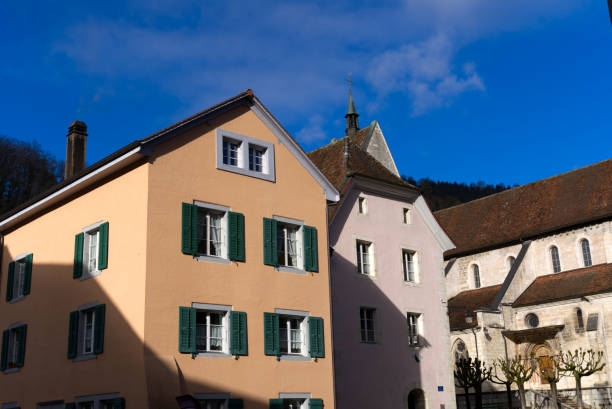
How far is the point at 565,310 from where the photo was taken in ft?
121

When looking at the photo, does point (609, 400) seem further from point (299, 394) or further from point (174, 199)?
point (174, 199)

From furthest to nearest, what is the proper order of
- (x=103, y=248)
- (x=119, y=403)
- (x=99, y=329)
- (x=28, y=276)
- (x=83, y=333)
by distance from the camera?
(x=28, y=276) → (x=83, y=333) → (x=103, y=248) → (x=99, y=329) → (x=119, y=403)

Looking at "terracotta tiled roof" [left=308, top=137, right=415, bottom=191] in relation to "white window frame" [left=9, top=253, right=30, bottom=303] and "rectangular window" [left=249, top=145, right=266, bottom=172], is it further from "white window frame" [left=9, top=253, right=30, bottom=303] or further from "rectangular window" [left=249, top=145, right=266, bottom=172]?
"white window frame" [left=9, top=253, right=30, bottom=303]

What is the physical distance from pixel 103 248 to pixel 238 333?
12.8 feet

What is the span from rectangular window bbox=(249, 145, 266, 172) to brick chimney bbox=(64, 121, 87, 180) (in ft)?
26.6

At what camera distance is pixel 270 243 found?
18.2 metres

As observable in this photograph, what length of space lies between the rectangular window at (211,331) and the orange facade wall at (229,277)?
1.11 ft

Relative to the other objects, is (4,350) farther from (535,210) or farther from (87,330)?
(535,210)

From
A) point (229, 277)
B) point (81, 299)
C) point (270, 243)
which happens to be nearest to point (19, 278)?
point (81, 299)

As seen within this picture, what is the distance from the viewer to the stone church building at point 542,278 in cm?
3566

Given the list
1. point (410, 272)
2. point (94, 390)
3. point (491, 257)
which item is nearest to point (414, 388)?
point (410, 272)

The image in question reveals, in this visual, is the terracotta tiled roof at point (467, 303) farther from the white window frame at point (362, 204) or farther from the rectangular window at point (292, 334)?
the rectangular window at point (292, 334)

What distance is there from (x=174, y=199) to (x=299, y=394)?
593cm

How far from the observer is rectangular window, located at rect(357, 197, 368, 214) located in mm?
24641
